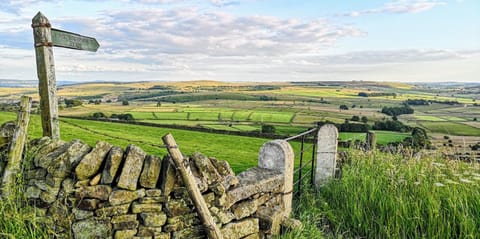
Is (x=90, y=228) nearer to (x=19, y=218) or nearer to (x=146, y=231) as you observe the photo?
(x=146, y=231)

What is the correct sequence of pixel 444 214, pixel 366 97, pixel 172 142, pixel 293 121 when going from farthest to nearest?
pixel 366 97 → pixel 293 121 → pixel 444 214 → pixel 172 142

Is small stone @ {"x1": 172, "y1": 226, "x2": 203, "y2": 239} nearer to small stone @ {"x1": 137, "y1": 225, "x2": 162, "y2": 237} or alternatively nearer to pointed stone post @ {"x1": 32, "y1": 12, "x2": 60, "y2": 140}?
small stone @ {"x1": 137, "y1": 225, "x2": 162, "y2": 237}

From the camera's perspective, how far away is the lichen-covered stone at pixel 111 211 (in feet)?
10.5

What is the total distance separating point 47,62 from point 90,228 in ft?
6.15

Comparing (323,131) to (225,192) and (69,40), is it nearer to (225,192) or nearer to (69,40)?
(225,192)

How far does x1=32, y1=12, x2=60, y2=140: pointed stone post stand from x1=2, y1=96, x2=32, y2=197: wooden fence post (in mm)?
277

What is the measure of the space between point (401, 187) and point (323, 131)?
6.27 ft

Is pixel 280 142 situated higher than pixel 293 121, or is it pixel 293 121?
pixel 280 142

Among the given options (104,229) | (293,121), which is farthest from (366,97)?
(104,229)

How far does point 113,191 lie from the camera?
10.6ft

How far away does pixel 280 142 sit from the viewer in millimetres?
A: 5172

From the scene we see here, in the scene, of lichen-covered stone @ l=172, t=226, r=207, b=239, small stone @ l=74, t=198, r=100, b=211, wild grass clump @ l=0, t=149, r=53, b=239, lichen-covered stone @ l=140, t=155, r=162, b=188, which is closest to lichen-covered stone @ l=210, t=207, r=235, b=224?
lichen-covered stone @ l=172, t=226, r=207, b=239

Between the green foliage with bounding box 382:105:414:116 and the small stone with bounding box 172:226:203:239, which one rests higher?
the small stone with bounding box 172:226:203:239

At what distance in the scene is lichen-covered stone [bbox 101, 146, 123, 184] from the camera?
10.6ft
